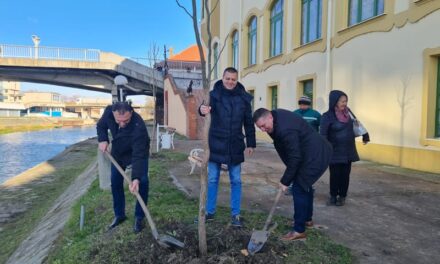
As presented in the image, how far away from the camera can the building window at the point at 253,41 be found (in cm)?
1873

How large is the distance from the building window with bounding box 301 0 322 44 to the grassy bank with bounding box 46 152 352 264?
959 centimetres

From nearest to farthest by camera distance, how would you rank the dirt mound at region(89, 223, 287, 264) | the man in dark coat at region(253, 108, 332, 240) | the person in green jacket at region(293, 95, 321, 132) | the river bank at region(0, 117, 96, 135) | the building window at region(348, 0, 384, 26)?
1. the dirt mound at region(89, 223, 287, 264)
2. the man in dark coat at region(253, 108, 332, 240)
3. the person in green jacket at region(293, 95, 321, 132)
4. the building window at region(348, 0, 384, 26)
5. the river bank at region(0, 117, 96, 135)

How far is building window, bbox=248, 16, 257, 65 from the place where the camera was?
61.5ft

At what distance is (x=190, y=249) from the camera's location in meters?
3.46

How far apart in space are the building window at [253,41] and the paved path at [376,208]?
11009 millimetres

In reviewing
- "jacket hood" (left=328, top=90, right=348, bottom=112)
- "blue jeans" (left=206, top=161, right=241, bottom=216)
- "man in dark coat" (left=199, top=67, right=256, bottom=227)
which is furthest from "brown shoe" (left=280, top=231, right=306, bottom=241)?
"jacket hood" (left=328, top=90, right=348, bottom=112)

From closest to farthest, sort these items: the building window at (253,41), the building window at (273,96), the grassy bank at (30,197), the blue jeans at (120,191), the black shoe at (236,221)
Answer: the black shoe at (236,221)
the blue jeans at (120,191)
the grassy bank at (30,197)
the building window at (273,96)
the building window at (253,41)

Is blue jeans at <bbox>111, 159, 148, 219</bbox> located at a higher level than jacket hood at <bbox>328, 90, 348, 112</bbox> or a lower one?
lower

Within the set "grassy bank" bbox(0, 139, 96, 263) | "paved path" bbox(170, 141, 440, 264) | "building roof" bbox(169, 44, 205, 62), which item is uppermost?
"building roof" bbox(169, 44, 205, 62)

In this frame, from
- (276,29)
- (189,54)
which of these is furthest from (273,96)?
(189,54)

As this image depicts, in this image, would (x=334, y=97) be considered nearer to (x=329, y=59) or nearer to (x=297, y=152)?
(x=297, y=152)

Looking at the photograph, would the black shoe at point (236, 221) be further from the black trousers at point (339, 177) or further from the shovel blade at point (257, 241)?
the black trousers at point (339, 177)

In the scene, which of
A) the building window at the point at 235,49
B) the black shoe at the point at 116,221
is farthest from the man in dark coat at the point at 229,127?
the building window at the point at 235,49

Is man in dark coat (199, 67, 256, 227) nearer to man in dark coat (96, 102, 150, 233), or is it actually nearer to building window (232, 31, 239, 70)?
man in dark coat (96, 102, 150, 233)
